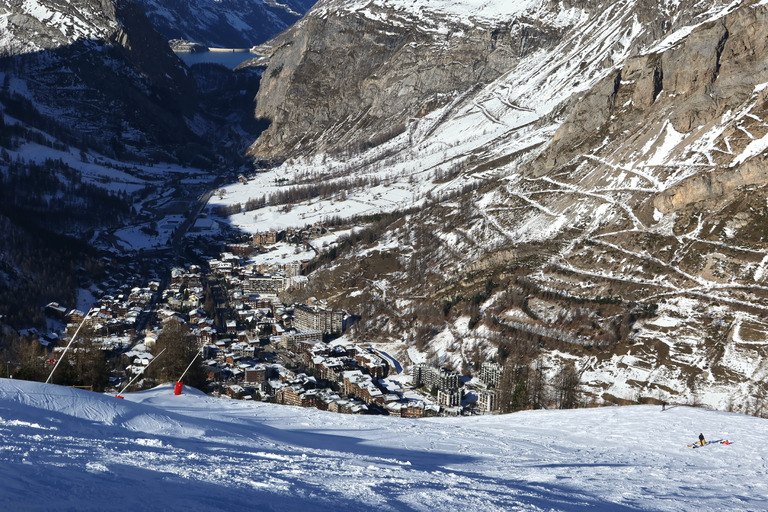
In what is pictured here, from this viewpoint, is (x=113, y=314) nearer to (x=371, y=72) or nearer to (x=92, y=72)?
(x=371, y=72)

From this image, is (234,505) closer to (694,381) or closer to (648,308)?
(694,381)

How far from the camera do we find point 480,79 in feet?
448

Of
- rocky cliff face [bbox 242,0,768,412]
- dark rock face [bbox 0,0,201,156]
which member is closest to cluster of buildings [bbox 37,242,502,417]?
rocky cliff face [bbox 242,0,768,412]

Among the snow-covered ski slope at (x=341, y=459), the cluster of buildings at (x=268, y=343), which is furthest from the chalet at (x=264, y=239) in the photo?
the snow-covered ski slope at (x=341, y=459)

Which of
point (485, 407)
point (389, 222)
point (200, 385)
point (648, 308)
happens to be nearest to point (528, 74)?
point (389, 222)

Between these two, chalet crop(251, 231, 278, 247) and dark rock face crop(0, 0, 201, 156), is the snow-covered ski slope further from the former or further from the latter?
dark rock face crop(0, 0, 201, 156)

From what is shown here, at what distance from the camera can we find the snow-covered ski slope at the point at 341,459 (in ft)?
33.4

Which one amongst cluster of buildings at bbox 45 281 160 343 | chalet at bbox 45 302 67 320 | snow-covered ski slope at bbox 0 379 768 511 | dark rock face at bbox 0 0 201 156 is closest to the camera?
snow-covered ski slope at bbox 0 379 768 511

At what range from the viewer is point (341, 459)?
45.5 feet

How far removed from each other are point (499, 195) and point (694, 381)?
33.2m

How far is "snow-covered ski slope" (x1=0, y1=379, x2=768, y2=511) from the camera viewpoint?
10.2 m

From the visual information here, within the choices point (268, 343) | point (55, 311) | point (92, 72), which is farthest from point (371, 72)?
point (268, 343)

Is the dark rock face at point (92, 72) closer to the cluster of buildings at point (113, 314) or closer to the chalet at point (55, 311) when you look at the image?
the cluster of buildings at point (113, 314)

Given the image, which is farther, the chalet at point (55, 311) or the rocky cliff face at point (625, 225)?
the chalet at point (55, 311)
